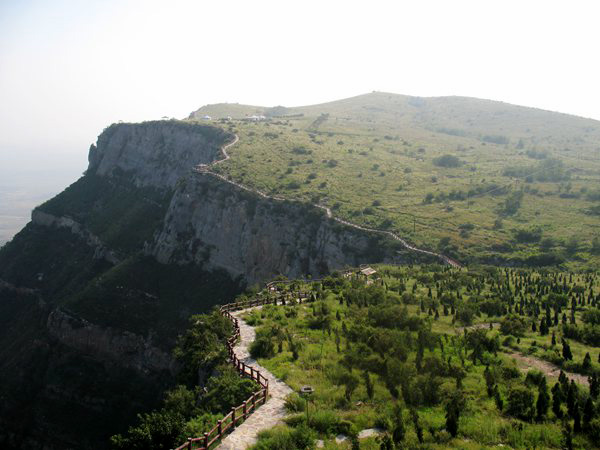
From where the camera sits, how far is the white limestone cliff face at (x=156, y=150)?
335ft

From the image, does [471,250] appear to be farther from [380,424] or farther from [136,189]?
[136,189]

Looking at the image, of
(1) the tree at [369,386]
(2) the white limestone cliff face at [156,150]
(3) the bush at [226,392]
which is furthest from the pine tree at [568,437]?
(2) the white limestone cliff face at [156,150]

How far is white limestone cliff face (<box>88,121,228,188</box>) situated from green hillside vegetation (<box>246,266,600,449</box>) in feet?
221

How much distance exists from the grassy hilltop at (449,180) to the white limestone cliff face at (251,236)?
3993mm

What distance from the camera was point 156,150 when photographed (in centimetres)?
10988

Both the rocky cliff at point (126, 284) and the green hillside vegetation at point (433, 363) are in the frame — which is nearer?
the green hillside vegetation at point (433, 363)

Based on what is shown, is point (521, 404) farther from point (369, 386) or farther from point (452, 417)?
point (369, 386)

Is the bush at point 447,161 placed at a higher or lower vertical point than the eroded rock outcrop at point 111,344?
higher

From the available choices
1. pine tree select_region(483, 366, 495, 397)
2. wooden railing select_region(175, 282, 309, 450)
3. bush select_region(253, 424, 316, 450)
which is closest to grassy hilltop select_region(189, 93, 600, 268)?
pine tree select_region(483, 366, 495, 397)

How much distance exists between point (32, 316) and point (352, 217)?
172 ft

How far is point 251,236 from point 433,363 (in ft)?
160

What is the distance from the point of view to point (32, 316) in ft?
262

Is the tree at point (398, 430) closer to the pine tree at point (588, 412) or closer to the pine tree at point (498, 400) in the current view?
the pine tree at point (498, 400)

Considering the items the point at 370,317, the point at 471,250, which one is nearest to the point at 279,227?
the point at 471,250
